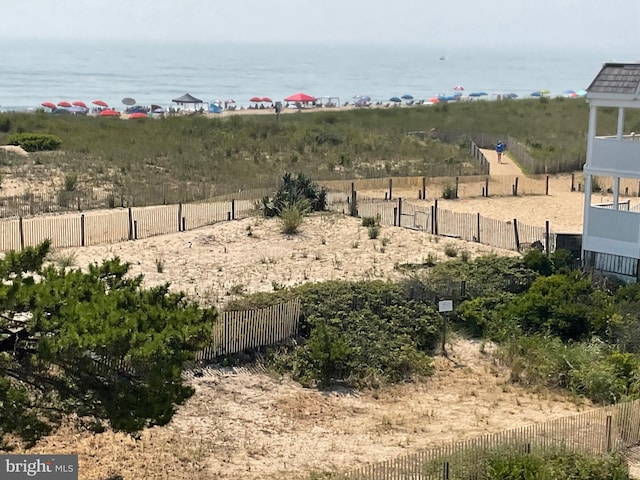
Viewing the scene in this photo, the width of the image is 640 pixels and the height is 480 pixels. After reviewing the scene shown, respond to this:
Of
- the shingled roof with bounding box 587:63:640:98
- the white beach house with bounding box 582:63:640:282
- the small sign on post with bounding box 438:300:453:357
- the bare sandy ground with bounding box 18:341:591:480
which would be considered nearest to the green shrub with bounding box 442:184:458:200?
the white beach house with bounding box 582:63:640:282

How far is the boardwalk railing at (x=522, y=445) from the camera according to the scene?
12492mm

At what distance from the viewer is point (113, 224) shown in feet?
94.0

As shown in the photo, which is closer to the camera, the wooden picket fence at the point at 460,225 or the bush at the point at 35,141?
the wooden picket fence at the point at 460,225

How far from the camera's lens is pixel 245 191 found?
34.2m

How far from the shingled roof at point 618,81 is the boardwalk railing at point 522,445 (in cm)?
1070

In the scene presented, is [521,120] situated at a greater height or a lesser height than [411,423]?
greater

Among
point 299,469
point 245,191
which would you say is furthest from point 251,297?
point 245,191

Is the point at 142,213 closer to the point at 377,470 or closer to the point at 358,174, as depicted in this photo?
the point at 358,174

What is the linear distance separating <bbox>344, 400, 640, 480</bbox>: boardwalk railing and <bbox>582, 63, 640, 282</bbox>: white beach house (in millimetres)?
9106

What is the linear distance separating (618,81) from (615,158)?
1.82 m

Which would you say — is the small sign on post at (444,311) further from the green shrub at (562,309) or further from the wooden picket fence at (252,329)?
the wooden picket fence at (252,329)

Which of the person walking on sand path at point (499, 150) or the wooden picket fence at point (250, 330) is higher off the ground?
the person walking on sand path at point (499, 150)

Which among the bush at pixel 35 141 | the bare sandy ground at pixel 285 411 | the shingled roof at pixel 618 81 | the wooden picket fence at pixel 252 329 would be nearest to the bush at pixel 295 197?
the bare sandy ground at pixel 285 411

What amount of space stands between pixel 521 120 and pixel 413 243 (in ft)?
128
